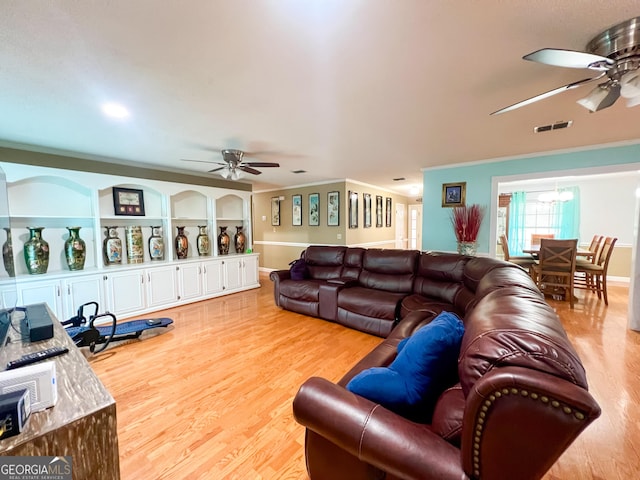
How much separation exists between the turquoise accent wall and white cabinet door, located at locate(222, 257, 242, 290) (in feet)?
11.9

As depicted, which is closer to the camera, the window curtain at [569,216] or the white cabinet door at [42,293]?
the white cabinet door at [42,293]

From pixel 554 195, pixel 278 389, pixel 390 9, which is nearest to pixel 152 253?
pixel 278 389

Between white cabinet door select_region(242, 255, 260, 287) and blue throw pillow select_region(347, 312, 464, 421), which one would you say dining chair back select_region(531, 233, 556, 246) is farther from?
blue throw pillow select_region(347, 312, 464, 421)

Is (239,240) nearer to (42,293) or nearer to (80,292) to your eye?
(80,292)

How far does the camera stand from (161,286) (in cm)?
411

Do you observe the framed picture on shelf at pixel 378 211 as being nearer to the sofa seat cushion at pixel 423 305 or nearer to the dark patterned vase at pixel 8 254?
the sofa seat cushion at pixel 423 305

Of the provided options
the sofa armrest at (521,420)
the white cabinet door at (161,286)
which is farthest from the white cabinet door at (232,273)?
the sofa armrest at (521,420)

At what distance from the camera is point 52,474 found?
2.65 feet

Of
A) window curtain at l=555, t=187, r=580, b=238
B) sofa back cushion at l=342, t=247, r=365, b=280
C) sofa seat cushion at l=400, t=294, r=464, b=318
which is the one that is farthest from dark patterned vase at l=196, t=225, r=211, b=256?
window curtain at l=555, t=187, r=580, b=238

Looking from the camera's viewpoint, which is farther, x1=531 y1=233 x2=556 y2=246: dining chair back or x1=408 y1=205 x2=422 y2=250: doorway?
x1=408 y1=205 x2=422 y2=250: doorway

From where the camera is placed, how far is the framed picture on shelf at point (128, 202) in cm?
397

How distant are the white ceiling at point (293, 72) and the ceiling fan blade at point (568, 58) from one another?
0.57ft

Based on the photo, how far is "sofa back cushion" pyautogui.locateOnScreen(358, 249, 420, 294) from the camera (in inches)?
135

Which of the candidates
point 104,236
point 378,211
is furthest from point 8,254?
point 378,211
